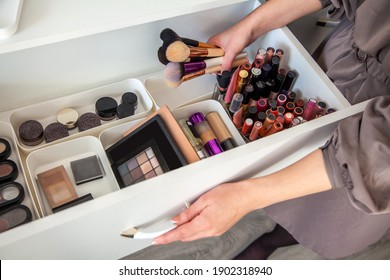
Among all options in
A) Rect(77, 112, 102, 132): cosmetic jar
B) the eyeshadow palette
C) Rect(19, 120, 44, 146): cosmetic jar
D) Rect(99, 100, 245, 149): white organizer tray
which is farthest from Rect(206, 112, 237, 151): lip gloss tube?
Rect(19, 120, 44, 146): cosmetic jar

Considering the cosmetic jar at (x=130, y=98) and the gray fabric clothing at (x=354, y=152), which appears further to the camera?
the cosmetic jar at (x=130, y=98)

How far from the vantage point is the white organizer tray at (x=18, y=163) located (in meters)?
0.69

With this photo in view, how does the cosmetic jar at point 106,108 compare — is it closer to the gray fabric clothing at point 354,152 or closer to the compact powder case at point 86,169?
the compact powder case at point 86,169

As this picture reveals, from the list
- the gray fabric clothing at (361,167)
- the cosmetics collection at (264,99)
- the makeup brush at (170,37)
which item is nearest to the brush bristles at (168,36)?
the makeup brush at (170,37)

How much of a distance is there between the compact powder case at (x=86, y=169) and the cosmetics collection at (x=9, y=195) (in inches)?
3.6

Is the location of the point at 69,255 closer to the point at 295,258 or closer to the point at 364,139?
the point at 364,139

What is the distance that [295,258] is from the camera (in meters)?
1.13

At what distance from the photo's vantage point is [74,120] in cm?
79

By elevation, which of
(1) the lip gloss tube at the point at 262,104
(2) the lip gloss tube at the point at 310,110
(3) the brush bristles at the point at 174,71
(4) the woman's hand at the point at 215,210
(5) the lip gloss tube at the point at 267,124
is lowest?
(4) the woman's hand at the point at 215,210

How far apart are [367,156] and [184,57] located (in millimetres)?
338

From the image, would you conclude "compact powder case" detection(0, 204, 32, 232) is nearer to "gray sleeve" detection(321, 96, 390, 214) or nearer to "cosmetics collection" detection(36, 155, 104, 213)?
"cosmetics collection" detection(36, 155, 104, 213)

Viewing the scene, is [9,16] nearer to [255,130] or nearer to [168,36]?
[168,36]

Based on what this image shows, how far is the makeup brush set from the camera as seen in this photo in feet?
2.34

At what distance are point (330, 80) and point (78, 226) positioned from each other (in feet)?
1.67
